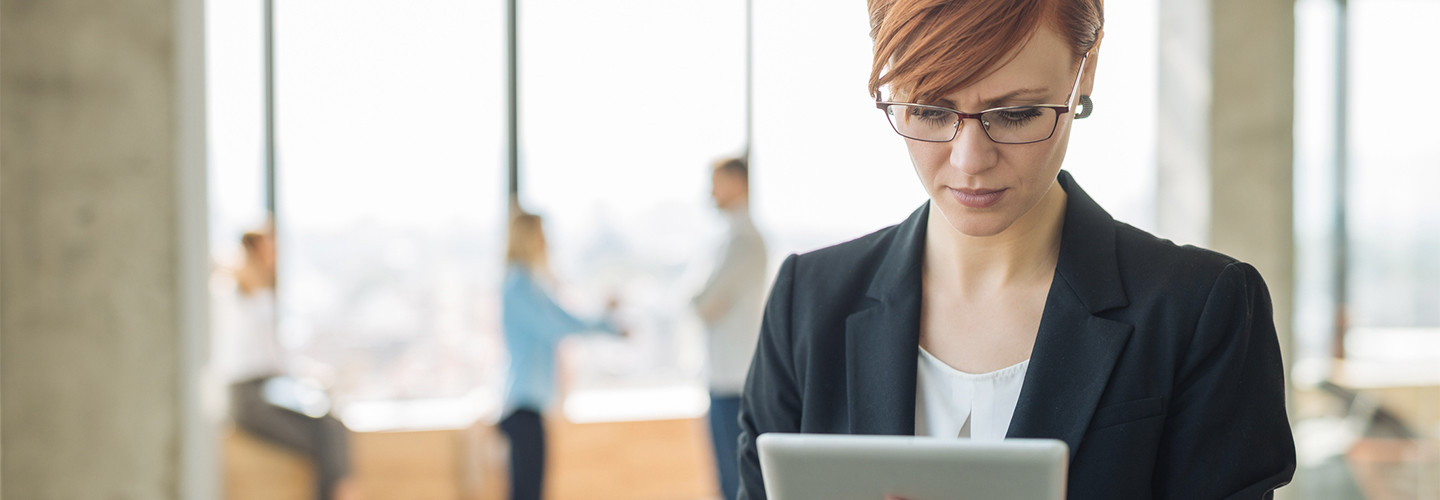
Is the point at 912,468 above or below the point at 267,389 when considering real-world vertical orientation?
above

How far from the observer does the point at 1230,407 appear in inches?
40.6

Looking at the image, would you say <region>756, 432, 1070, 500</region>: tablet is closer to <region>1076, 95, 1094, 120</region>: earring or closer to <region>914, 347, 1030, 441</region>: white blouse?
<region>914, 347, 1030, 441</region>: white blouse

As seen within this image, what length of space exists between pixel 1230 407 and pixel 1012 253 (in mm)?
279

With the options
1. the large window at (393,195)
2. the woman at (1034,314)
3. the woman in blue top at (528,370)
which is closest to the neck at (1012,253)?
the woman at (1034,314)

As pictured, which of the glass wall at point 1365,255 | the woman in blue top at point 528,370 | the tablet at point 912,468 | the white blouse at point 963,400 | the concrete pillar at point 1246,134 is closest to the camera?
the tablet at point 912,468

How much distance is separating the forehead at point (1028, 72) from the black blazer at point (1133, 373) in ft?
0.74

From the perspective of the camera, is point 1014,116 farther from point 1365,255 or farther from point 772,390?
point 1365,255

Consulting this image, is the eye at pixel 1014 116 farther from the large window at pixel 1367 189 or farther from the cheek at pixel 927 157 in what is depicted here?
the large window at pixel 1367 189

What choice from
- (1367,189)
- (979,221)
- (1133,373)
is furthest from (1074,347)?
(1367,189)

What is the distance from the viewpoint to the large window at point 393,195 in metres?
4.94

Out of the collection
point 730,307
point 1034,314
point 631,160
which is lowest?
point 730,307

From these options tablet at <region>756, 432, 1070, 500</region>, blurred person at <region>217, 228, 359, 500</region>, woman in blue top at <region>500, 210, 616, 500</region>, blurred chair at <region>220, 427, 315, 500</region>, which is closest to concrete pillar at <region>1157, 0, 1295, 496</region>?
woman in blue top at <region>500, 210, 616, 500</region>

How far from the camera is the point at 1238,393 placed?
3.39 ft

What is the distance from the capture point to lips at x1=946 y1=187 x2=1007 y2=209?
1.05 meters
